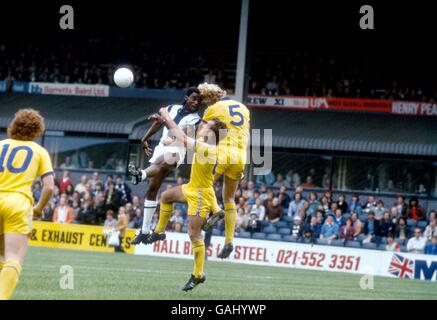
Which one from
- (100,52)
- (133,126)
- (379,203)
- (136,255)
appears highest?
(100,52)

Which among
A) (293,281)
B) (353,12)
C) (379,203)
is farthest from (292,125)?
(293,281)

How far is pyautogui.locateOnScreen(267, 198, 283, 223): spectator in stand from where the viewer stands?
29297 mm

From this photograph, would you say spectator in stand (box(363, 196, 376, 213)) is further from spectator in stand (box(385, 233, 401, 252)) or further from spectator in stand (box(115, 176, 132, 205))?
spectator in stand (box(115, 176, 132, 205))

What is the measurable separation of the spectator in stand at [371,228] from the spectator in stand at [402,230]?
1.79 feet

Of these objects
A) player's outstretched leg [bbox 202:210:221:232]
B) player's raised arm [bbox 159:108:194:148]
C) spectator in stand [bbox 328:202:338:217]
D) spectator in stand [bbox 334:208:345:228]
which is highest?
player's raised arm [bbox 159:108:194:148]

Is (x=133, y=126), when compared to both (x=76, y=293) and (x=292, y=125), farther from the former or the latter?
(x=76, y=293)

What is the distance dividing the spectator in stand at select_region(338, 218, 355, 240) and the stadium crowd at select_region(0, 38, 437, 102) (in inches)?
324

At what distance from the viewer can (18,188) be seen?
399 inches

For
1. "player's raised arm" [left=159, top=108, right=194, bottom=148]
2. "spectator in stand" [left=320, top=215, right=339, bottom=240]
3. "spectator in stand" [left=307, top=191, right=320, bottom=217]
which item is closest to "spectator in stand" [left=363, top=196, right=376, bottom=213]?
"spectator in stand" [left=307, top=191, right=320, bottom=217]

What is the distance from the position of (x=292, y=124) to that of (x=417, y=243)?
11061 mm

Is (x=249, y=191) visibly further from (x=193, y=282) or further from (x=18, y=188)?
(x=18, y=188)

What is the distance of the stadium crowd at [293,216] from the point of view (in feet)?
89.8
